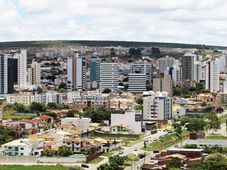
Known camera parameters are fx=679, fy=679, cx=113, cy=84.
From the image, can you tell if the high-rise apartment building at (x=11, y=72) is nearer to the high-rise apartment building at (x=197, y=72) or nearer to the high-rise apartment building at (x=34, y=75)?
the high-rise apartment building at (x=34, y=75)

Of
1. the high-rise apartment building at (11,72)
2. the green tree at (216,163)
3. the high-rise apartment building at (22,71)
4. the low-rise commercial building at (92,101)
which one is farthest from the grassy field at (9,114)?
the green tree at (216,163)

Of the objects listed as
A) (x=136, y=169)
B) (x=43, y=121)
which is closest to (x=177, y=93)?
(x=43, y=121)

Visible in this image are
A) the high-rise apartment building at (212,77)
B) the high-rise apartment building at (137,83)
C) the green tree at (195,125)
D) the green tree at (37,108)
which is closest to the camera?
the green tree at (195,125)

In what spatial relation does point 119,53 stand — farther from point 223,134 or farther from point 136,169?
point 136,169

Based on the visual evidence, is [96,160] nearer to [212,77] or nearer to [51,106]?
[51,106]

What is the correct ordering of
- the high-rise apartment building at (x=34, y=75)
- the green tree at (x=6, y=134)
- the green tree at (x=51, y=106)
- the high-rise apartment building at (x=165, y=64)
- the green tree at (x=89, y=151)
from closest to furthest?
the green tree at (x=89, y=151), the green tree at (x=6, y=134), the green tree at (x=51, y=106), the high-rise apartment building at (x=34, y=75), the high-rise apartment building at (x=165, y=64)
